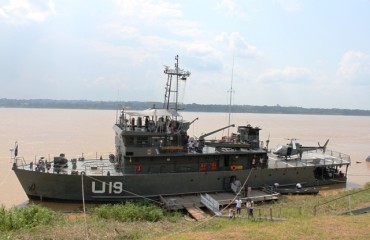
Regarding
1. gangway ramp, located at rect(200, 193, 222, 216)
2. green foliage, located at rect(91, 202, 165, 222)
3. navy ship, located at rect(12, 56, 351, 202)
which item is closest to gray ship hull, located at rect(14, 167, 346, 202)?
navy ship, located at rect(12, 56, 351, 202)

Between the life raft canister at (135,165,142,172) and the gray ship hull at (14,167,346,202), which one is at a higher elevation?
the life raft canister at (135,165,142,172)

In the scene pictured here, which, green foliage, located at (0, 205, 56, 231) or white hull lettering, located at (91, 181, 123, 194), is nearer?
green foliage, located at (0, 205, 56, 231)

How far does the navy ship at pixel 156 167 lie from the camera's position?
75.5 ft

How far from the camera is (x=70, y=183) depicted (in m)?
22.8

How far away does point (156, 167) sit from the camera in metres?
24.3

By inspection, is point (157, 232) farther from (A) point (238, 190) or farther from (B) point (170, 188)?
(A) point (238, 190)

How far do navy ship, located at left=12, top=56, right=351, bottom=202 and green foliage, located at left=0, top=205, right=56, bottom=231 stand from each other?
16.3ft

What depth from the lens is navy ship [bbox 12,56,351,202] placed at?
75.5 ft

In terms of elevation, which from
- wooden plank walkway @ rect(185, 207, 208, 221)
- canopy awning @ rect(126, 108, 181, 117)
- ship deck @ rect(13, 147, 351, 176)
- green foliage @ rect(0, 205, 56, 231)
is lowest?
wooden plank walkway @ rect(185, 207, 208, 221)

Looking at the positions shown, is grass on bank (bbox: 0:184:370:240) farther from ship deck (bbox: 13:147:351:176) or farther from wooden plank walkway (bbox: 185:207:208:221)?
ship deck (bbox: 13:147:351:176)

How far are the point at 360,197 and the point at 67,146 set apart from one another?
38.5m

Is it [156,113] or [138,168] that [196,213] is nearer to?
[138,168]

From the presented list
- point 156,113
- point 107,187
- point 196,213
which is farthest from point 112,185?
point 196,213

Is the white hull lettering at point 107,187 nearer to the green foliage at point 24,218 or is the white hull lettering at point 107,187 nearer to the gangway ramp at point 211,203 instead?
the green foliage at point 24,218
